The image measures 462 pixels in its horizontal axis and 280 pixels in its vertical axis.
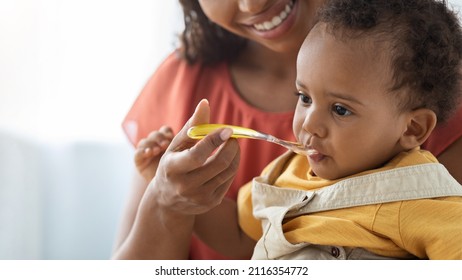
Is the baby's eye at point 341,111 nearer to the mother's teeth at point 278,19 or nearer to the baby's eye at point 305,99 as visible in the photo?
the baby's eye at point 305,99

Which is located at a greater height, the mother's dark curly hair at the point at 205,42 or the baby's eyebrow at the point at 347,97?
the baby's eyebrow at the point at 347,97

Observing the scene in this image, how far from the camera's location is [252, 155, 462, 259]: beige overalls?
831 millimetres

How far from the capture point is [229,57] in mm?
1225

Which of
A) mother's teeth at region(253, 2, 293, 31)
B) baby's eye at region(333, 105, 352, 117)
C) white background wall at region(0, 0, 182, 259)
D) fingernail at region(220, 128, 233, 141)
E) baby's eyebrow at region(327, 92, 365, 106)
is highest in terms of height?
mother's teeth at region(253, 2, 293, 31)

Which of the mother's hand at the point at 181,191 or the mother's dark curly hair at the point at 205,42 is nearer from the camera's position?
the mother's hand at the point at 181,191

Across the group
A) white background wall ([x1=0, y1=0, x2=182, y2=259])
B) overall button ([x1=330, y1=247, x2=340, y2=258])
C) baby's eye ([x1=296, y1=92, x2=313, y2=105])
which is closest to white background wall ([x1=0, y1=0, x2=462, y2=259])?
white background wall ([x1=0, y1=0, x2=182, y2=259])

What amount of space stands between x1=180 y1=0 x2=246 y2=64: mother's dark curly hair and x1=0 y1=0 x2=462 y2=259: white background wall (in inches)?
6.6

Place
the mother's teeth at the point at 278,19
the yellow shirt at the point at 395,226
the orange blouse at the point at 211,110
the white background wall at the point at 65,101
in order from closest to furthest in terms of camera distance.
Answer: the yellow shirt at the point at 395,226, the mother's teeth at the point at 278,19, the orange blouse at the point at 211,110, the white background wall at the point at 65,101

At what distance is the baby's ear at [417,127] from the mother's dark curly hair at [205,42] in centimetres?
45

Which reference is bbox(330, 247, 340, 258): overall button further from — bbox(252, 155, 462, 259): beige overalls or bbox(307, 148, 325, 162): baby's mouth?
bbox(307, 148, 325, 162): baby's mouth

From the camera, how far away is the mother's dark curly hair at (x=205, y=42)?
1.22m

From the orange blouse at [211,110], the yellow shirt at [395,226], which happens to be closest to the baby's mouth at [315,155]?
the yellow shirt at [395,226]

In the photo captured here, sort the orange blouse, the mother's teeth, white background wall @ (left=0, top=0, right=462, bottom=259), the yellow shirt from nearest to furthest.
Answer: the yellow shirt → the mother's teeth → the orange blouse → white background wall @ (left=0, top=0, right=462, bottom=259)
